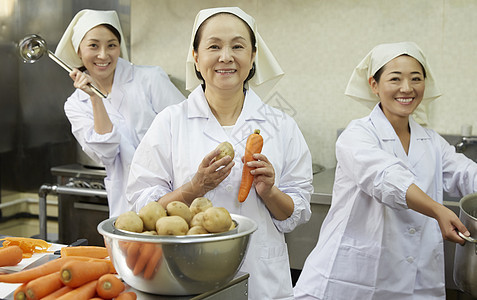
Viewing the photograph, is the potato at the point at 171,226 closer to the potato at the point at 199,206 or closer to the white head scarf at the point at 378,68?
the potato at the point at 199,206

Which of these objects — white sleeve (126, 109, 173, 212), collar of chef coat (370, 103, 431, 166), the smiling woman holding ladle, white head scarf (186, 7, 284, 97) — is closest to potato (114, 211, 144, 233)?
white sleeve (126, 109, 173, 212)

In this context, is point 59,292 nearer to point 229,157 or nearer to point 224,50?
point 229,157

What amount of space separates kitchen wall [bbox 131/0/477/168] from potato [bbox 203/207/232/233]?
197cm

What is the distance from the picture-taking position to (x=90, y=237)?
3.12m

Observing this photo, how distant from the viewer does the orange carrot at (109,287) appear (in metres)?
1.09

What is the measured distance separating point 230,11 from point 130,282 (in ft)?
2.83

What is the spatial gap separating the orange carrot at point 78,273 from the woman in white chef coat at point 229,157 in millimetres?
408

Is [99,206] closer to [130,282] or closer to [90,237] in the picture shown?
[90,237]

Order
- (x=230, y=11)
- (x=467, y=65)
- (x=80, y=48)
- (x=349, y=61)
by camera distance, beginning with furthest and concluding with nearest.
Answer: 1. (x=349, y=61)
2. (x=467, y=65)
3. (x=80, y=48)
4. (x=230, y=11)

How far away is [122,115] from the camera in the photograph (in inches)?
108

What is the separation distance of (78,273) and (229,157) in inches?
20.5

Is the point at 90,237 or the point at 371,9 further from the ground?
the point at 371,9

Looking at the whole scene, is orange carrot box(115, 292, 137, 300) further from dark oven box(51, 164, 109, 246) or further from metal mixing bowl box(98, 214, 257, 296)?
dark oven box(51, 164, 109, 246)

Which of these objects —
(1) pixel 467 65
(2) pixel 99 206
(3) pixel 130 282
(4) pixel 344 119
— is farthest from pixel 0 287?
(1) pixel 467 65
